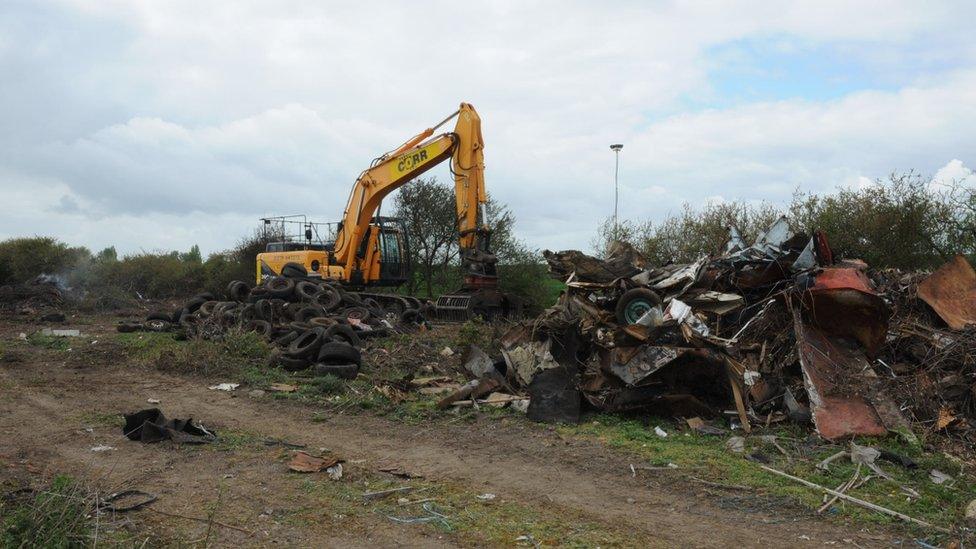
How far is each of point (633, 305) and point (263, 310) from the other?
861 centimetres

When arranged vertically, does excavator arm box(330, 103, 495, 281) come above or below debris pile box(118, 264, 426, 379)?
above

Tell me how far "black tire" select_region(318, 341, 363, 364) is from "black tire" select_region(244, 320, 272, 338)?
324 centimetres

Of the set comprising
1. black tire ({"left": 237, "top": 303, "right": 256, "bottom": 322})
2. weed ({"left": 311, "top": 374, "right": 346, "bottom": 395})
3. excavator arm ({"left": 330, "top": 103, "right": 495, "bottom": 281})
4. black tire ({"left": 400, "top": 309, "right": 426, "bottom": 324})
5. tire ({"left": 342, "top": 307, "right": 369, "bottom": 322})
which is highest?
excavator arm ({"left": 330, "top": 103, "right": 495, "bottom": 281})

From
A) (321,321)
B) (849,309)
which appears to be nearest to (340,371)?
(321,321)

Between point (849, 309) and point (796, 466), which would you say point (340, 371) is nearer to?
point (796, 466)

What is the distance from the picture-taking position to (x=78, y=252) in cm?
2997

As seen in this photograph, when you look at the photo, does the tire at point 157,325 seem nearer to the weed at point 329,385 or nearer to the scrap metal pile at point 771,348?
the weed at point 329,385

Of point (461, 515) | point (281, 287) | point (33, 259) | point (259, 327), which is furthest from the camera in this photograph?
point (33, 259)

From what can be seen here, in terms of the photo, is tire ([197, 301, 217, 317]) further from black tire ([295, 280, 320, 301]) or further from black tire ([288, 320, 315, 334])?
black tire ([288, 320, 315, 334])

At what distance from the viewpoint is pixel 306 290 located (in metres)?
17.6

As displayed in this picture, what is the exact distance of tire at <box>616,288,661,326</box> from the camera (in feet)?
33.3

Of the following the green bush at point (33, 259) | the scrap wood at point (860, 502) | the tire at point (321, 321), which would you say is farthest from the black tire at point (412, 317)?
the green bush at point (33, 259)

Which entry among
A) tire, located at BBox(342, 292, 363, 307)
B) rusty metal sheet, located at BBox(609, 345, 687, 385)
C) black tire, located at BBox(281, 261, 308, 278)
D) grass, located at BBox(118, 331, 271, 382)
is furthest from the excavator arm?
rusty metal sheet, located at BBox(609, 345, 687, 385)

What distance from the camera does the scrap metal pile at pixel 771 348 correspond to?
811 centimetres
